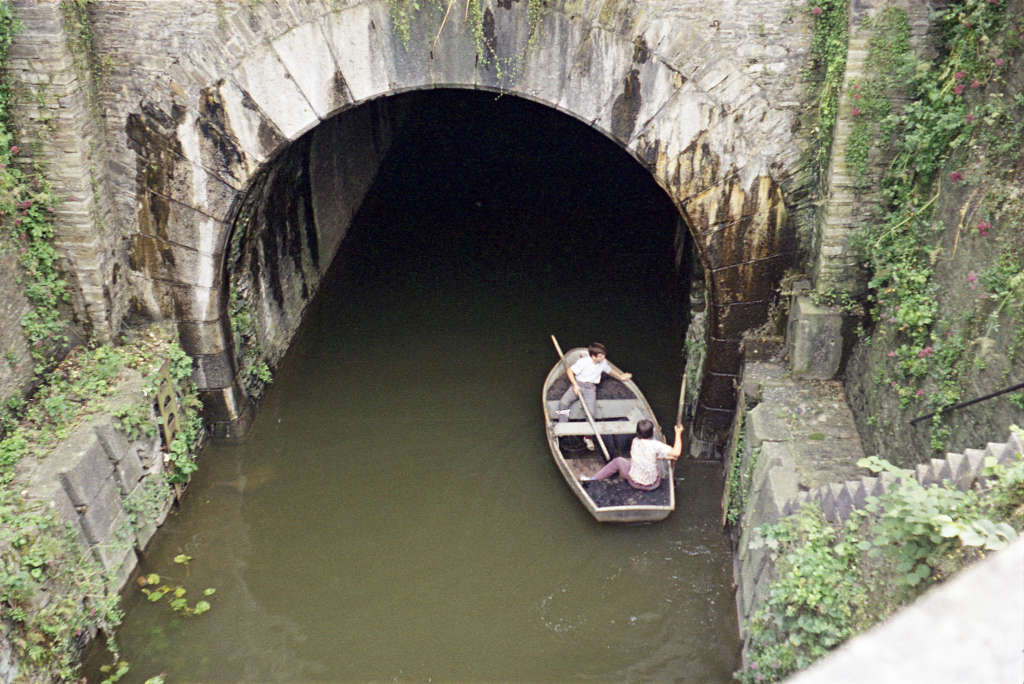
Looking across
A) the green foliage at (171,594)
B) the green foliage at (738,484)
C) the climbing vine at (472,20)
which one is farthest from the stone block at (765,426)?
the green foliage at (171,594)

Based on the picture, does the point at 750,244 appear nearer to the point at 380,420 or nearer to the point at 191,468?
the point at 380,420

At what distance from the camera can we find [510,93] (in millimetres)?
5949

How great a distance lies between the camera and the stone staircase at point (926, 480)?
141 inches

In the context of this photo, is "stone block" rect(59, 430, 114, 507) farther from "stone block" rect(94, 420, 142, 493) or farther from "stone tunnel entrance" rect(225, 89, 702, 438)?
"stone tunnel entrance" rect(225, 89, 702, 438)

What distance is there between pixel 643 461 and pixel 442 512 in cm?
169

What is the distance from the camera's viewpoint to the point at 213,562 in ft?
21.5

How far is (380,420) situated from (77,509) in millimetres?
2936

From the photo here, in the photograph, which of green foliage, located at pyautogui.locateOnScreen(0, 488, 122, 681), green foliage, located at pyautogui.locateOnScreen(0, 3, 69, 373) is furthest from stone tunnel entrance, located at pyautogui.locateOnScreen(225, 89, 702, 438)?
green foliage, located at pyautogui.locateOnScreen(0, 488, 122, 681)

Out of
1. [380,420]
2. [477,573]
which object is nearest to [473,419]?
[380,420]

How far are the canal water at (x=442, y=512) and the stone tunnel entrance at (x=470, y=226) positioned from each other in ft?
0.19

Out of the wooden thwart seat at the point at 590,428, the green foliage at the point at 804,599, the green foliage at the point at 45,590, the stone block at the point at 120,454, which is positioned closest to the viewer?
the green foliage at the point at 804,599

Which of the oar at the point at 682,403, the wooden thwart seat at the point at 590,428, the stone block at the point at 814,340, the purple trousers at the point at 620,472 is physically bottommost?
the purple trousers at the point at 620,472

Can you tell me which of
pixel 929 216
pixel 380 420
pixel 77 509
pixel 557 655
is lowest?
pixel 557 655

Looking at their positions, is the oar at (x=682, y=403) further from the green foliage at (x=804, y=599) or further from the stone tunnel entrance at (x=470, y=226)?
the green foliage at (x=804, y=599)
